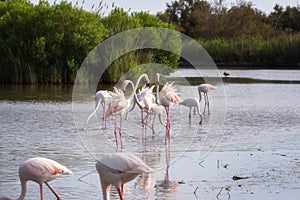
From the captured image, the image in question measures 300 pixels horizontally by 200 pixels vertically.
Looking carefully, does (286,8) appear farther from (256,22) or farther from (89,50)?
(89,50)

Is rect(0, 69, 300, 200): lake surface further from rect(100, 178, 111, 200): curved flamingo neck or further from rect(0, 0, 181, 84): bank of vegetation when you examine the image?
rect(0, 0, 181, 84): bank of vegetation

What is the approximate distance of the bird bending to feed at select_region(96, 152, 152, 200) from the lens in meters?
6.20

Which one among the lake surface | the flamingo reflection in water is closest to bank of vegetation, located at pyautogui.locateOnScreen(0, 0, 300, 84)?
the lake surface

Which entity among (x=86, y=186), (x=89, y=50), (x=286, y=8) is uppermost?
(x=286, y=8)

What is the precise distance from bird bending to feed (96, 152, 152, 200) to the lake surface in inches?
35.4

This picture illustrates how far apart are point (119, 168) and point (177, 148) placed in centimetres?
429

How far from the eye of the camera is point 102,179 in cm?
650

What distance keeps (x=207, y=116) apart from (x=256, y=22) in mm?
47597

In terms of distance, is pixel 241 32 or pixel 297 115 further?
pixel 241 32

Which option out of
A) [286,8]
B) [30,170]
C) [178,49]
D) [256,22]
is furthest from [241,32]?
[30,170]

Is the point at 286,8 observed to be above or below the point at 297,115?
above

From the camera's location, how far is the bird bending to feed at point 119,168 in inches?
244

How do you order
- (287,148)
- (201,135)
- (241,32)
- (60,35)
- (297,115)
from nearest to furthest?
(287,148) < (201,135) < (297,115) < (60,35) < (241,32)

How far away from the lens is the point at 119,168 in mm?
6238
